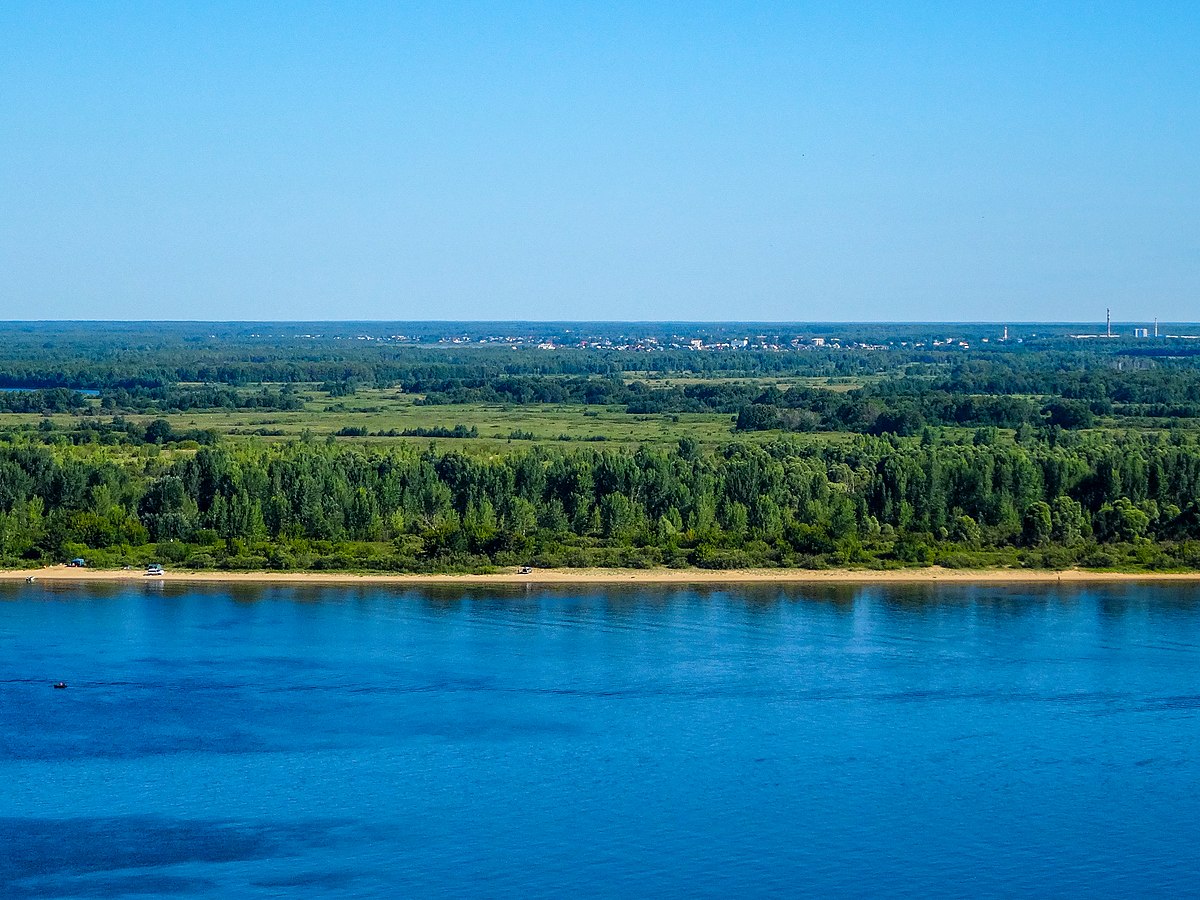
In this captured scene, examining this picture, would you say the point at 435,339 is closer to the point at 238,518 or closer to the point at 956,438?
the point at 956,438

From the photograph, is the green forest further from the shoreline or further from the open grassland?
the open grassland

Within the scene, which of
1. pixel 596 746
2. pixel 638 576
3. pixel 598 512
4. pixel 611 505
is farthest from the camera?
pixel 598 512

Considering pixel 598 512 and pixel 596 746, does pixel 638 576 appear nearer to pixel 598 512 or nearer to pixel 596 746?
pixel 598 512

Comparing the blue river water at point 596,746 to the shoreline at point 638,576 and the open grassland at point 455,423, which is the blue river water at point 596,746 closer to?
the shoreline at point 638,576

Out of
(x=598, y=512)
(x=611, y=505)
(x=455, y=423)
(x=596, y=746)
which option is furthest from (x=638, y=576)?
(x=455, y=423)

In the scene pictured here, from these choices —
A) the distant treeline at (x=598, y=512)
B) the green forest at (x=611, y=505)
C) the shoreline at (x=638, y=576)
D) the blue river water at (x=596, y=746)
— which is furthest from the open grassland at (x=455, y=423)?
the blue river water at (x=596, y=746)
